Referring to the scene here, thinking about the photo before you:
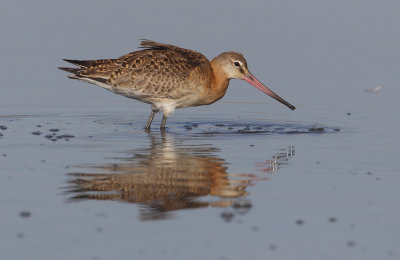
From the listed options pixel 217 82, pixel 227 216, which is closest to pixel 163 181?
pixel 227 216

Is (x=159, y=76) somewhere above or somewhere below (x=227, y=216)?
above

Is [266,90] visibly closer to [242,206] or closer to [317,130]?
[317,130]

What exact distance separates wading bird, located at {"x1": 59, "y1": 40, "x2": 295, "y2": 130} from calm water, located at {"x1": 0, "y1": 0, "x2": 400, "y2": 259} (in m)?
0.41

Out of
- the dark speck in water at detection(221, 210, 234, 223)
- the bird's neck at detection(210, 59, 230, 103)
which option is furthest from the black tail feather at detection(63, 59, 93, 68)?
the dark speck in water at detection(221, 210, 234, 223)

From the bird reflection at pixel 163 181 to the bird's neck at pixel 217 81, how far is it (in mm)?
2200

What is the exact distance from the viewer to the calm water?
669cm

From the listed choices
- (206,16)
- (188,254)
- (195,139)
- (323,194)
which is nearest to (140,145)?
(195,139)

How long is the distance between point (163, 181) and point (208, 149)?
1.95 m

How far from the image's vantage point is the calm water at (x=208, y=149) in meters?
6.69

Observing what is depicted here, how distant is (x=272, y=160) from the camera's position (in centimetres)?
959

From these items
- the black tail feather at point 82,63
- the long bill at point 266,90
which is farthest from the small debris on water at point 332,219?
the black tail feather at point 82,63

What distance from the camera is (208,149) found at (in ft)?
33.8

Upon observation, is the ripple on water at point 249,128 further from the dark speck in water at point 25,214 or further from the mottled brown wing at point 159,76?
the dark speck in water at point 25,214

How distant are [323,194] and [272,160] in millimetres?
1638
